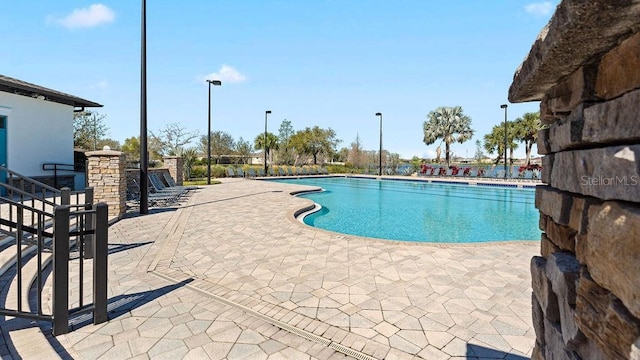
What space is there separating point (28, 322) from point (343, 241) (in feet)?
15.3

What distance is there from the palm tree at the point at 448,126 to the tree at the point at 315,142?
13.5 metres

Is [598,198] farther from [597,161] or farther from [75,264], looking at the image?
[75,264]

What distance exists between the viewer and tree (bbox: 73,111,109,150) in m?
26.2

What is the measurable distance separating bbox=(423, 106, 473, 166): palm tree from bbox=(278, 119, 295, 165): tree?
58.2 ft

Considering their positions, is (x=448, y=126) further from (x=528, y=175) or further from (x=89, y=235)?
(x=89, y=235)

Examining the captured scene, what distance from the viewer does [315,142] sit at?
44.4 meters

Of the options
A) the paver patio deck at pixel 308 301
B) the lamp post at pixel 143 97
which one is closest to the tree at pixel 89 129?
the lamp post at pixel 143 97

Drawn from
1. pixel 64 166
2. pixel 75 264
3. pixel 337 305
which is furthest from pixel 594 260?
pixel 64 166

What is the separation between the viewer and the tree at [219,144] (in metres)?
44.8

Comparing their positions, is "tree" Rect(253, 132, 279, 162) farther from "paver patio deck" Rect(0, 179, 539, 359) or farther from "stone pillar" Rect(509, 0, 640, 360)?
"stone pillar" Rect(509, 0, 640, 360)

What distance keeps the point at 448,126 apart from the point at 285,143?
23.2 meters

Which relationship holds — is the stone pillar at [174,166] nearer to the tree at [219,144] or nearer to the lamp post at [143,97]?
the lamp post at [143,97]

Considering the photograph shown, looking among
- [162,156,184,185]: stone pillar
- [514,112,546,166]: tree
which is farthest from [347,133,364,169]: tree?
[162,156,184,185]: stone pillar

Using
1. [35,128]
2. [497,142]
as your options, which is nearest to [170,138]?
[35,128]
